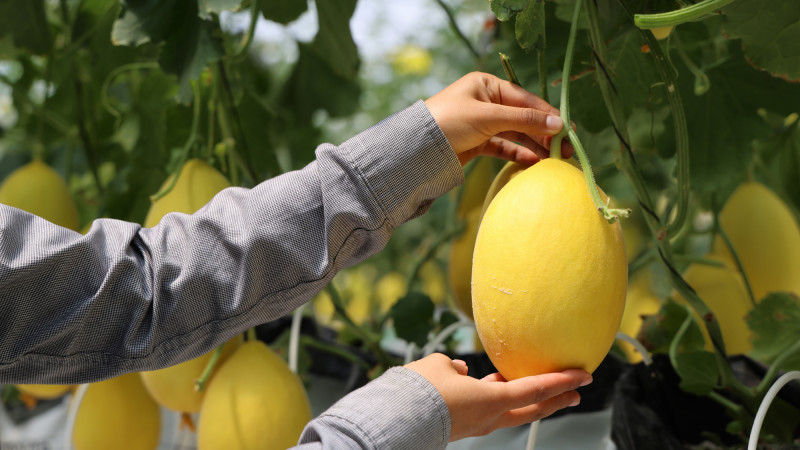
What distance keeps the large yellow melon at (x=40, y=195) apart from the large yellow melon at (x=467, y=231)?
18.2 inches

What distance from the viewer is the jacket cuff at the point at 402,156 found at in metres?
0.50

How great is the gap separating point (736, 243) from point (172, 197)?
58cm

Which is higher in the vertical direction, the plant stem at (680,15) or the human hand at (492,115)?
the plant stem at (680,15)

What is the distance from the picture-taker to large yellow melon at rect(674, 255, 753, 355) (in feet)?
2.45

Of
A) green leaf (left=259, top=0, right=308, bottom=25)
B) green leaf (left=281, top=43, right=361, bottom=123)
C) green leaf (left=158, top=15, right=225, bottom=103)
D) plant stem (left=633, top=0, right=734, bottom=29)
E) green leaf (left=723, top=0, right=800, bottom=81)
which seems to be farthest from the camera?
green leaf (left=281, top=43, right=361, bottom=123)

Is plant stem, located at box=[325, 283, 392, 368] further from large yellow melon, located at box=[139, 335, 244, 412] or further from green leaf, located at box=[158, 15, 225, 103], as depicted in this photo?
green leaf, located at box=[158, 15, 225, 103]

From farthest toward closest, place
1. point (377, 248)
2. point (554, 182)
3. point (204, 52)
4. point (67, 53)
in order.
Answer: point (67, 53) < point (204, 52) < point (377, 248) < point (554, 182)

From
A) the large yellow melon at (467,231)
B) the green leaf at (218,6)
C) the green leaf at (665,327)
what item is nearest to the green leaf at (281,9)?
the green leaf at (218,6)

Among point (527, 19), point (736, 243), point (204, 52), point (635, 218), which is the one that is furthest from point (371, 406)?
point (635, 218)

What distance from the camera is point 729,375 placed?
595mm

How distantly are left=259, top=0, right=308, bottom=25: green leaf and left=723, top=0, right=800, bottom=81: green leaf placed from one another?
441mm

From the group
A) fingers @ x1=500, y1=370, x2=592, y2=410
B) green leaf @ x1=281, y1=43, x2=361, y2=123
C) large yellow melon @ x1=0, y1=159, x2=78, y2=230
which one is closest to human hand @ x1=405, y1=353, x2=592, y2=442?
fingers @ x1=500, y1=370, x2=592, y2=410

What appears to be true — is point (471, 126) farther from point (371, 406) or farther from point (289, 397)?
point (289, 397)

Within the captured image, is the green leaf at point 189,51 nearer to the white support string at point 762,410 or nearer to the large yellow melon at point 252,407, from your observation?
the large yellow melon at point 252,407
